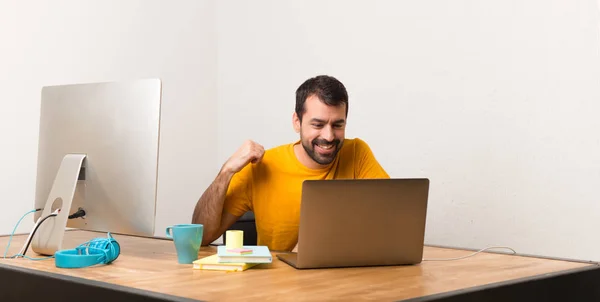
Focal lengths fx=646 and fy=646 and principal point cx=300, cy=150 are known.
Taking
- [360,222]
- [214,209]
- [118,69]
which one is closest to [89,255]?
[214,209]

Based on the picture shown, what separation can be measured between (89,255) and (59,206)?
333 millimetres

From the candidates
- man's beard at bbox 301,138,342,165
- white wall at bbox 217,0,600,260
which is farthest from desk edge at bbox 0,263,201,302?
white wall at bbox 217,0,600,260

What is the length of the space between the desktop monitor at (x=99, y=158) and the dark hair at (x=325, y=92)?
1.98 ft

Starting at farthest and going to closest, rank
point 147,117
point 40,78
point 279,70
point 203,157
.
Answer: point 203,157
point 279,70
point 40,78
point 147,117

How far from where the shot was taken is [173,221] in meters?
3.84

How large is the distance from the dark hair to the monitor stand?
746 millimetres

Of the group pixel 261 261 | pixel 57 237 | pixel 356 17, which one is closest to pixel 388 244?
pixel 261 261

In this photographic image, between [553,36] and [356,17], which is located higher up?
[356,17]

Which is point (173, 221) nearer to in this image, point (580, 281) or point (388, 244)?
point (388, 244)

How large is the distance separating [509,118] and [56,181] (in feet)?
5.74

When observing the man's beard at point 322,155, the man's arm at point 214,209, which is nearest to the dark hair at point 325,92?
the man's beard at point 322,155

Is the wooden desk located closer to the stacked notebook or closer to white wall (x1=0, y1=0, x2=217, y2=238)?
the stacked notebook

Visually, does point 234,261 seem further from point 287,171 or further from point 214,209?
point 287,171

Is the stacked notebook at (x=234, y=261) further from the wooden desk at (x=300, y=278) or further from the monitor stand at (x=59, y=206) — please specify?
the monitor stand at (x=59, y=206)
